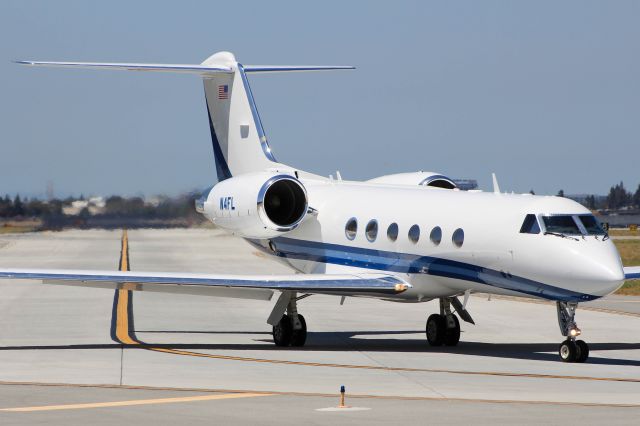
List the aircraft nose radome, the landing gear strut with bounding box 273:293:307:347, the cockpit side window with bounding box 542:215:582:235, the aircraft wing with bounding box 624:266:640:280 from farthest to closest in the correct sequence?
the landing gear strut with bounding box 273:293:307:347 < the aircraft wing with bounding box 624:266:640:280 < the cockpit side window with bounding box 542:215:582:235 < the aircraft nose radome

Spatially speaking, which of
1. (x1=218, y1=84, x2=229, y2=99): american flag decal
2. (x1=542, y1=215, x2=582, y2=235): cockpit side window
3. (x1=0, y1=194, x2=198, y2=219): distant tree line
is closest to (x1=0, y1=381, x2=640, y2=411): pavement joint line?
(x1=542, y1=215, x2=582, y2=235): cockpit side window

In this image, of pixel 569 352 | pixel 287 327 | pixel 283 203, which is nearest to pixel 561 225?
pixel 569 352

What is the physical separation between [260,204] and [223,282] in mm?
2500

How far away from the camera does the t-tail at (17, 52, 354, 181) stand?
29109mm

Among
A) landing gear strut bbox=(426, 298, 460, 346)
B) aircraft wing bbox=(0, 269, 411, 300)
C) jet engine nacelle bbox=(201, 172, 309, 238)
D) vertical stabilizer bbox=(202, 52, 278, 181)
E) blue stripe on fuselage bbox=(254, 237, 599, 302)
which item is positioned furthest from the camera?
vertical stabilizer bbox=(202, 52, 278, 181)

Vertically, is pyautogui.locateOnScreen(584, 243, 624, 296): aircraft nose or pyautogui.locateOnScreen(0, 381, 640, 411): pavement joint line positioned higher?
pyautogui.locateOnScreen(584, 243, 624, 296): aircraft nose

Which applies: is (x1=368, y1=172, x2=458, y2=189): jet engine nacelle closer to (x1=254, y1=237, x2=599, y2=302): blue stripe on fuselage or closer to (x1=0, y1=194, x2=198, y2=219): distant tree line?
(x1=254, y1=237, x2=599, y2=302): blue stripe on fuselage

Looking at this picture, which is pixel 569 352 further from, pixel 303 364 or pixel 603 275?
pixel 303 364

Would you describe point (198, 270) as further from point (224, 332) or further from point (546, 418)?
point (546, 418)

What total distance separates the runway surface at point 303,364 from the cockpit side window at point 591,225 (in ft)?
6.98

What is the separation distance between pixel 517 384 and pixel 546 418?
3396 mm

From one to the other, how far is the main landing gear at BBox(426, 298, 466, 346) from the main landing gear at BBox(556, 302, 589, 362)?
3461 millimetres

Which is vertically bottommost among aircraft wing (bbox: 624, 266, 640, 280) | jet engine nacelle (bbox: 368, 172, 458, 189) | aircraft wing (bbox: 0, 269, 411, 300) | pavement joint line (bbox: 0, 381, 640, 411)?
pavement joint line (bbox: 0, 381, 640, 411)

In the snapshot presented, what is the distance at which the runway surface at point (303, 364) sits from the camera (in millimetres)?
15312
